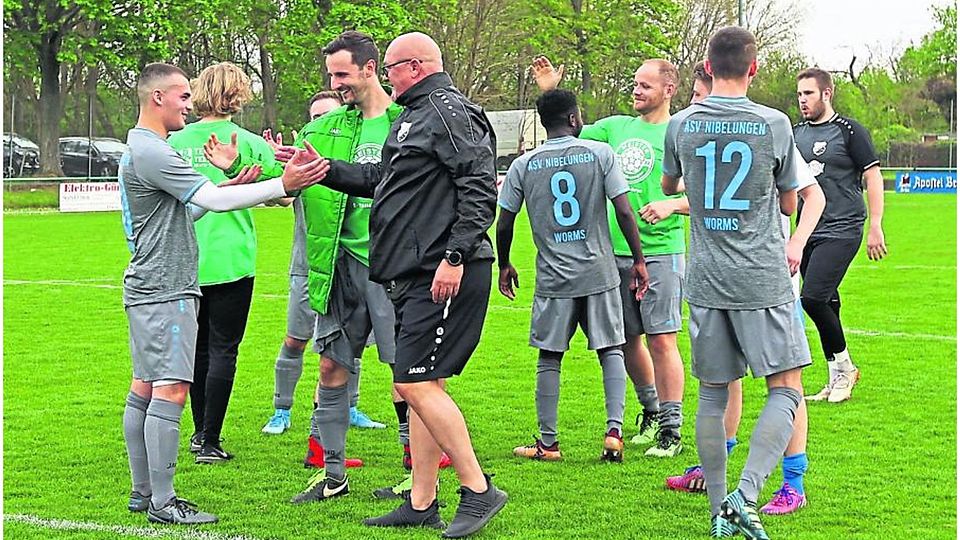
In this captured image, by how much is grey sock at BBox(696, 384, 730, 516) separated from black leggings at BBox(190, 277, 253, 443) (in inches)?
111

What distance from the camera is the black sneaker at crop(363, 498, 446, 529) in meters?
5.62

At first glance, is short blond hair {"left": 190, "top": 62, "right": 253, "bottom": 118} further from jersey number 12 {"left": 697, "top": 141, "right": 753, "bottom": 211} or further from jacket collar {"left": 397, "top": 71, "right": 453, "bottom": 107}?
jersey number 12 {"left": 697, "top": 141, "right": 753, "bottom": 211}

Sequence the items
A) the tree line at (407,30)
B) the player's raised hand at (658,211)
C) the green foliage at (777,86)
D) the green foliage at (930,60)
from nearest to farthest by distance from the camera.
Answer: the player's raised hand at (658,211), the tree line at (407,30), the green foliage at (777,86), the green foliage at (930,60)

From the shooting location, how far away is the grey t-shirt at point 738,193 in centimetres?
530

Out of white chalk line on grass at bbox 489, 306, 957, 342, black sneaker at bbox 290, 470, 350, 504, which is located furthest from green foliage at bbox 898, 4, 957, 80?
black sneaker at bbox 290, 470, 350, 504

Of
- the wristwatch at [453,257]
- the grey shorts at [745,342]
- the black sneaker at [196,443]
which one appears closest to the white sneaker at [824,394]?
the grey shorts at [745,342]

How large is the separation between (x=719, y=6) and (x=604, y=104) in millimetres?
7289

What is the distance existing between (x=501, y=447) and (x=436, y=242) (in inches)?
88.7

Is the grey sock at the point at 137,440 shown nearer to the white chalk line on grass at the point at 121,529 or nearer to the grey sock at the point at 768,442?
the white chalk line on grass at the point at 121,529

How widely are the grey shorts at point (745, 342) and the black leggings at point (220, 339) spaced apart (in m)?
2.77

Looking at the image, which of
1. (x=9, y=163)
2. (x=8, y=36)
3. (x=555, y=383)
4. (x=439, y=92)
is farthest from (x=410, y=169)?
(x=8, y=36)

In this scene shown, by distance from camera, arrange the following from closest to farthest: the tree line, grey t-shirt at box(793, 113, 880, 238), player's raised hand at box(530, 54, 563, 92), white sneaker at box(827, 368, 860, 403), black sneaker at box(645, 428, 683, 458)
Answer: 1. black sneaker at box(645, 428, 683, 458)
2. player's raised hand at box(530, 54, 563, 92)
3. grey t-shirt at box(793, 113, 880, 238)
4. white sneaker at box(827, 368, 860, 403)
5. the tree line

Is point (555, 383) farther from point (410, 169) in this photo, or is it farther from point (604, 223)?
point (410, 169)

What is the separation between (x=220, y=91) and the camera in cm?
694
